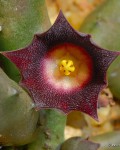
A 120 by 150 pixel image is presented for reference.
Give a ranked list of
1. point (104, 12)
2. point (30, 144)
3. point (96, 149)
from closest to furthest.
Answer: point (96, 149), point (30, 144), point (104, 12)

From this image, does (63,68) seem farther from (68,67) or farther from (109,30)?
(109,30)

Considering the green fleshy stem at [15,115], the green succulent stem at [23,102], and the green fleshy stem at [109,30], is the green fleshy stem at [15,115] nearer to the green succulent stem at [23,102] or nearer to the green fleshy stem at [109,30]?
the green succulent stem at [23,102]

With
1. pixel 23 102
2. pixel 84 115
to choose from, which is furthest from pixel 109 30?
pixel 23 102

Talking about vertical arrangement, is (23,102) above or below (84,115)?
above

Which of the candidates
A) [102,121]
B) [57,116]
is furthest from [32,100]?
[102,121]

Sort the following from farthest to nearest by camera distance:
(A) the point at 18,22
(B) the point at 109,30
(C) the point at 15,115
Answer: (B) the point at 109,30 → (A) the point at 18,22 → (C) the point at 15,115

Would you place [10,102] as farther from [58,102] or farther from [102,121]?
[102,121]
